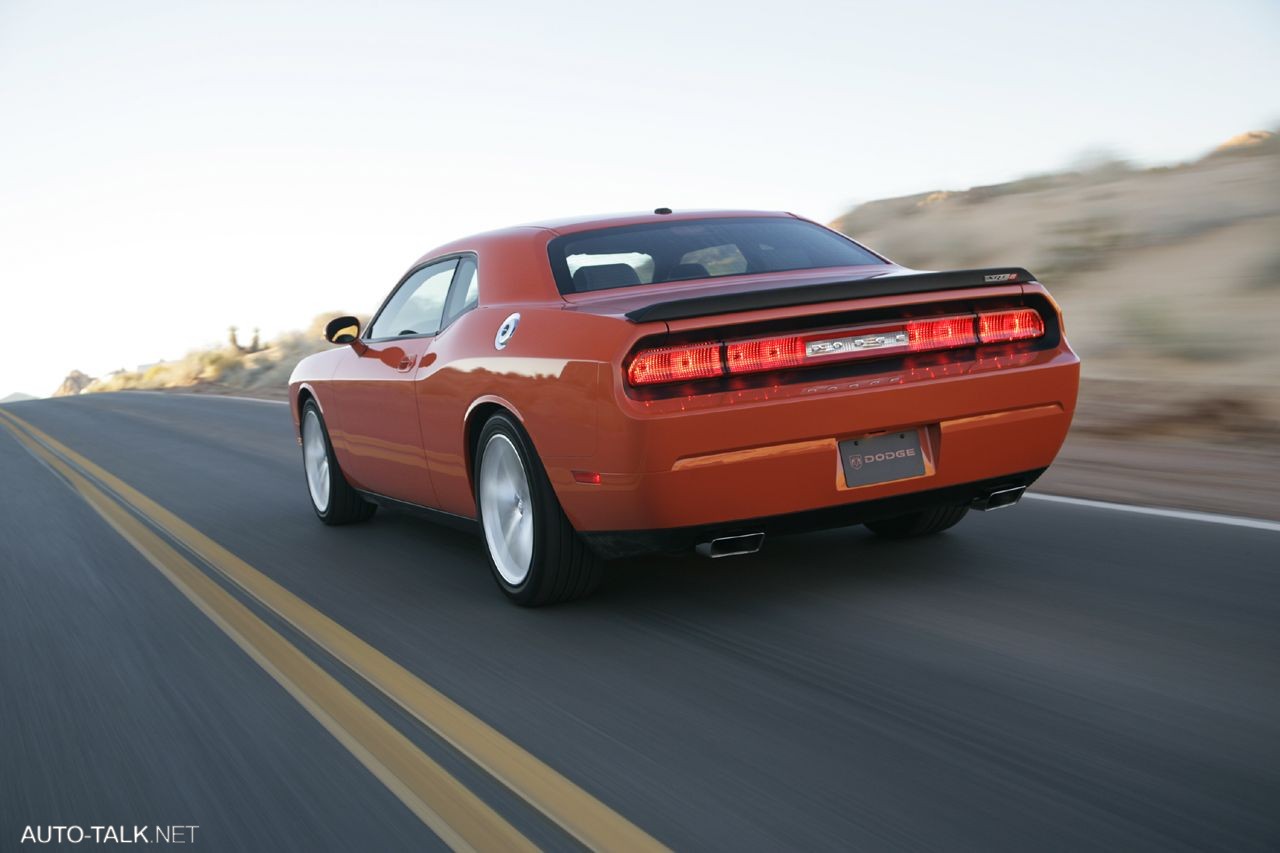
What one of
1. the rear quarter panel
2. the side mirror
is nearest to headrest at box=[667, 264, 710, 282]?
the rear quarter panel

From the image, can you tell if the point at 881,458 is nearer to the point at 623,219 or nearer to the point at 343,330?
the point at 623,219

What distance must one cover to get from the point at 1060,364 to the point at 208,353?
43219 millimetres

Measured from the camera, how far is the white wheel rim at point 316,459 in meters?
7.71

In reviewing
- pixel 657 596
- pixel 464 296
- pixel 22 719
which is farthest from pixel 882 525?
pixel 22 719

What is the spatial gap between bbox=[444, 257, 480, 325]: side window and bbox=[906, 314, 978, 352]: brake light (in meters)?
1.91

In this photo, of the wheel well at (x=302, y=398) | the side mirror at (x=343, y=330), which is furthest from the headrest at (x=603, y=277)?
the wheel well at (x=302, y=398)

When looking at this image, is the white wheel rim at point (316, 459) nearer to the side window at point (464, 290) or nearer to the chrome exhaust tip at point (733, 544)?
the side window at point (464, 290)

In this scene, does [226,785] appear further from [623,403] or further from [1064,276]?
[1064,276]

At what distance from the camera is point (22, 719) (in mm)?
4137

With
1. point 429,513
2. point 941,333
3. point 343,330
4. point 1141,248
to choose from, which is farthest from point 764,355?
point 1141,248

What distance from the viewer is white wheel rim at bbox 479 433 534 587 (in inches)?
200

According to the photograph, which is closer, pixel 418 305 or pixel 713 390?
pixel 713 390

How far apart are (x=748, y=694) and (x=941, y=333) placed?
153cm

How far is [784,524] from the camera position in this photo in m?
4.46
